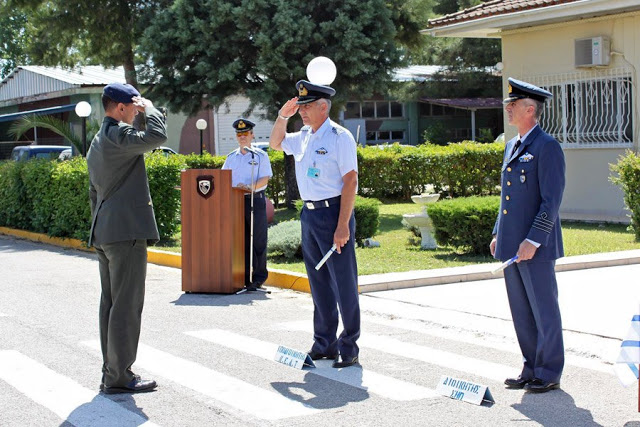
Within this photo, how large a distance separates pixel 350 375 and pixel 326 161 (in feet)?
5.13

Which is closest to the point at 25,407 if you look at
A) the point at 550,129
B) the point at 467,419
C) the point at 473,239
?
the point at 467,419

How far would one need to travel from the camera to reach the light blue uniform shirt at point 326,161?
6.79 metres

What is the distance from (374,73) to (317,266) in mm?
13379

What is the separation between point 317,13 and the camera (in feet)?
64.2

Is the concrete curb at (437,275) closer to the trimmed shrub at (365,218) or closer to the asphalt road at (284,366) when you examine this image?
the asphalt road at (284,366)

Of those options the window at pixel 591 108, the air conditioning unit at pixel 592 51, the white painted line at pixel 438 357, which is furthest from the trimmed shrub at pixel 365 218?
the white painted line at pixel 438 357

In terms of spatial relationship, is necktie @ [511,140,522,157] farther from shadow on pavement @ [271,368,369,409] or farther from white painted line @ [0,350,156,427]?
white painted line @ [0,350,156,427]

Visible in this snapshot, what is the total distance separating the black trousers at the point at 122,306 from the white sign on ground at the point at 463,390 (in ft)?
6.84

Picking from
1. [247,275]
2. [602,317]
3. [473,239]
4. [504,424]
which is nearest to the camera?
[504,424]

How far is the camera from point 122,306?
620cm

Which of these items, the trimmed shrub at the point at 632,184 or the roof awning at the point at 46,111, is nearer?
the trimmed shrub at the point at 632,184

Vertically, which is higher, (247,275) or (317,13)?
(317,13)

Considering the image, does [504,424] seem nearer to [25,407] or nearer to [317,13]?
[25,407]

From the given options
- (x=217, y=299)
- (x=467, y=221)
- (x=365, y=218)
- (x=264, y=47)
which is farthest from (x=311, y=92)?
(x=264, y=47)
